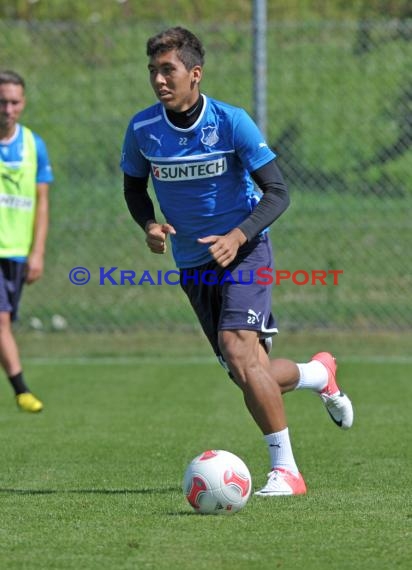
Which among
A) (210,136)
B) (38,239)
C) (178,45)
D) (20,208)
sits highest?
(178,45)

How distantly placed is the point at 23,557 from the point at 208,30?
847cm

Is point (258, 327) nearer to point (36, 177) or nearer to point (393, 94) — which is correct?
point (36, 177)

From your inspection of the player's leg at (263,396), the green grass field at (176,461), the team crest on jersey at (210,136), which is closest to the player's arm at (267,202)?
the team crest on jersey at (210,136)

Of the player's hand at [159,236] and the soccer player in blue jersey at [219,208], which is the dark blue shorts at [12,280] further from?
the player's hand at [159,236]

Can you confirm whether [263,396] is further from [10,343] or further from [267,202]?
[10,343]

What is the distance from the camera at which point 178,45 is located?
5609mm

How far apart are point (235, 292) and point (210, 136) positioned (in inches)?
27.9

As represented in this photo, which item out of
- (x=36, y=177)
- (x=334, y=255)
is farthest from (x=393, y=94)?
(x=36, y=177)

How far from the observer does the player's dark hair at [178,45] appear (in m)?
5.59

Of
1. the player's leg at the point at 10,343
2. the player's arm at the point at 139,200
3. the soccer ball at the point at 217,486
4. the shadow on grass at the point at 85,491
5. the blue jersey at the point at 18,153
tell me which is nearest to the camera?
the soccer ball at the point at 217,486

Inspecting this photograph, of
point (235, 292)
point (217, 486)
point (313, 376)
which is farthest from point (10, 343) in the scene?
point (217, 486)

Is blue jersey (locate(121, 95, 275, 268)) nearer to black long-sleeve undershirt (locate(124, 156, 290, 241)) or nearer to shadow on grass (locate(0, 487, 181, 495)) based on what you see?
black long-sleeve undershirt (locate(124, 156, 290, 241))

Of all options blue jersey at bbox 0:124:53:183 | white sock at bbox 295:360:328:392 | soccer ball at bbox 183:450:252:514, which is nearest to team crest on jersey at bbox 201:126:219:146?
white sock at bbox 295:360:328:392

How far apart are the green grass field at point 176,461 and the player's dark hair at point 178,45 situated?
194 centimetres
